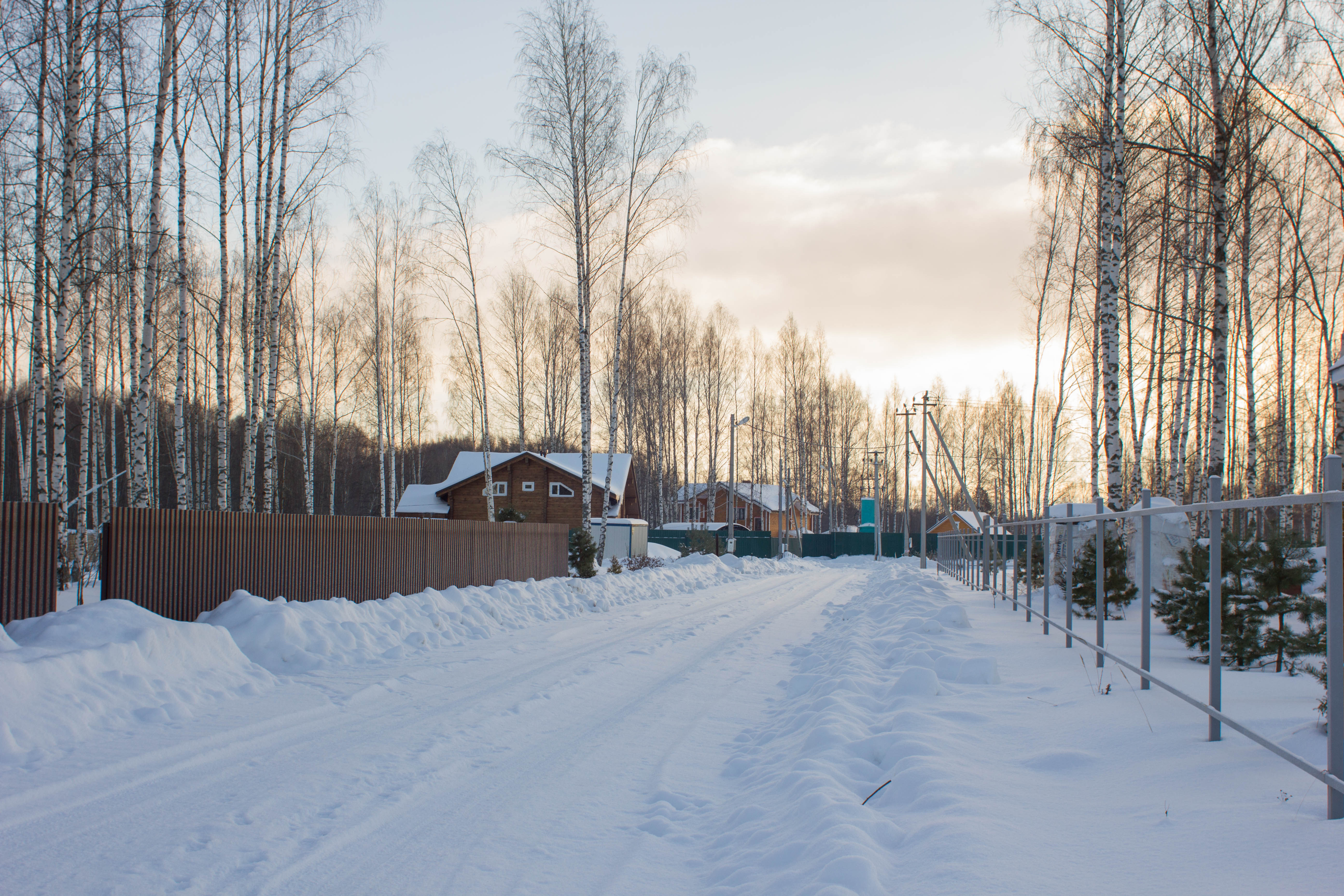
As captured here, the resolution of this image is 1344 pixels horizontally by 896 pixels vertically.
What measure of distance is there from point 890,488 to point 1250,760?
84.2m

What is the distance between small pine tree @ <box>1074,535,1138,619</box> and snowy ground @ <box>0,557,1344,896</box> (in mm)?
1189

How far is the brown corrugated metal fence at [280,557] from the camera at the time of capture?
8125mm

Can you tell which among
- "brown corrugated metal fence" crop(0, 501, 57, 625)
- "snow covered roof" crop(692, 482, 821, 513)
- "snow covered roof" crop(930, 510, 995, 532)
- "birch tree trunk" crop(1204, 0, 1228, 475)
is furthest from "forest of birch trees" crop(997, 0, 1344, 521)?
"snow covered roof" crop(692, 482, 821, 513)

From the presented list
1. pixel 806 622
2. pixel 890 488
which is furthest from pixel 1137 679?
pixel 890 488

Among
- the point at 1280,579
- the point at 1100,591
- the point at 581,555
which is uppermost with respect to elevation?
the point at 1280,579

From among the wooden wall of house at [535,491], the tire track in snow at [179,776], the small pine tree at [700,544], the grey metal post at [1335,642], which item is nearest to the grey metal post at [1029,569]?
the tire track in snow at [179,776]

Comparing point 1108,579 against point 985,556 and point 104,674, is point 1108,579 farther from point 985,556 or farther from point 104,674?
point 104,674

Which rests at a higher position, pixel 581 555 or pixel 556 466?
pixel 556 466

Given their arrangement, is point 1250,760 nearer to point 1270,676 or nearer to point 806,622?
point 1270,676

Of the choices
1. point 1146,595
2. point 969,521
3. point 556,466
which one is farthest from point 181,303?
point 969,521

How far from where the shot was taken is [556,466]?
37.2m

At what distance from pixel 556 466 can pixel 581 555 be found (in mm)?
18263

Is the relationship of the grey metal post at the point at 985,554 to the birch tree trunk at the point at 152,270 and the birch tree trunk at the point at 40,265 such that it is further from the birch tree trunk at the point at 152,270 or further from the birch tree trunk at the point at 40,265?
the birch tree trunk at the point at 40,265

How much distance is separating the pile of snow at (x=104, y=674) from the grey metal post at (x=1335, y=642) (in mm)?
6597
